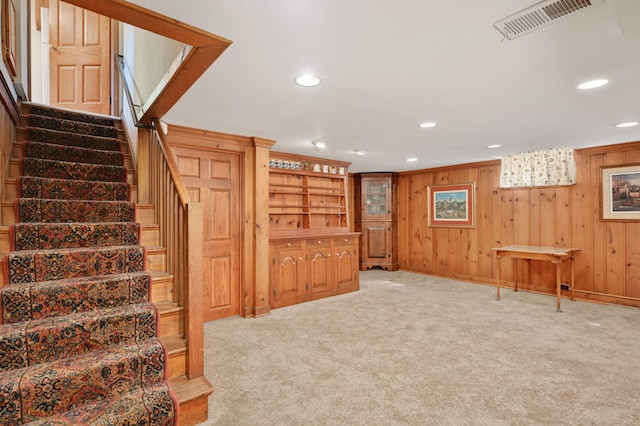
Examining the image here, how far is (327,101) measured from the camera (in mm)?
2645

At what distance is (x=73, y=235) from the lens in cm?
226

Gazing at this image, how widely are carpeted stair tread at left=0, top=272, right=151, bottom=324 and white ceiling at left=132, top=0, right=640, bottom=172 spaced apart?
1.48 m

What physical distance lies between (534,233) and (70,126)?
21.2ft

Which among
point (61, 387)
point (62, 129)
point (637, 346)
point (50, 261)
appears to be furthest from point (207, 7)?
point (637, 346)

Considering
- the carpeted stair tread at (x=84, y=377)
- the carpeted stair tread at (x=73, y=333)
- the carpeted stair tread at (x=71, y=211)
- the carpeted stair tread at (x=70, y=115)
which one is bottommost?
the carpeted stair tread at (x=84, y=377)

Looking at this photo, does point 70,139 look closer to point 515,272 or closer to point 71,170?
point 71,170

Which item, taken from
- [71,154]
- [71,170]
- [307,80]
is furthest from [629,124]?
[71,154]

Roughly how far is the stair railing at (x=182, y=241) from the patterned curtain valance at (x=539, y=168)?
16.9 feet

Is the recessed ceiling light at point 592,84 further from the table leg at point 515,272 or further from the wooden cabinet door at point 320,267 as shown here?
the table leg at point 515,272

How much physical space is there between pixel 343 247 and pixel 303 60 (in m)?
3.54

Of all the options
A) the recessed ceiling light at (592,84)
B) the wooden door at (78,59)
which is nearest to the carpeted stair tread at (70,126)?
the wooden door at (78,59)

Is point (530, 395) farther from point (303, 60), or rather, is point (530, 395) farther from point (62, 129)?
point (62, 129)

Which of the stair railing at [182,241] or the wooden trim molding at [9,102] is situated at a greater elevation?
the wooden trim molding at [9,102]

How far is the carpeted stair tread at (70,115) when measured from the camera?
3.17 metres
